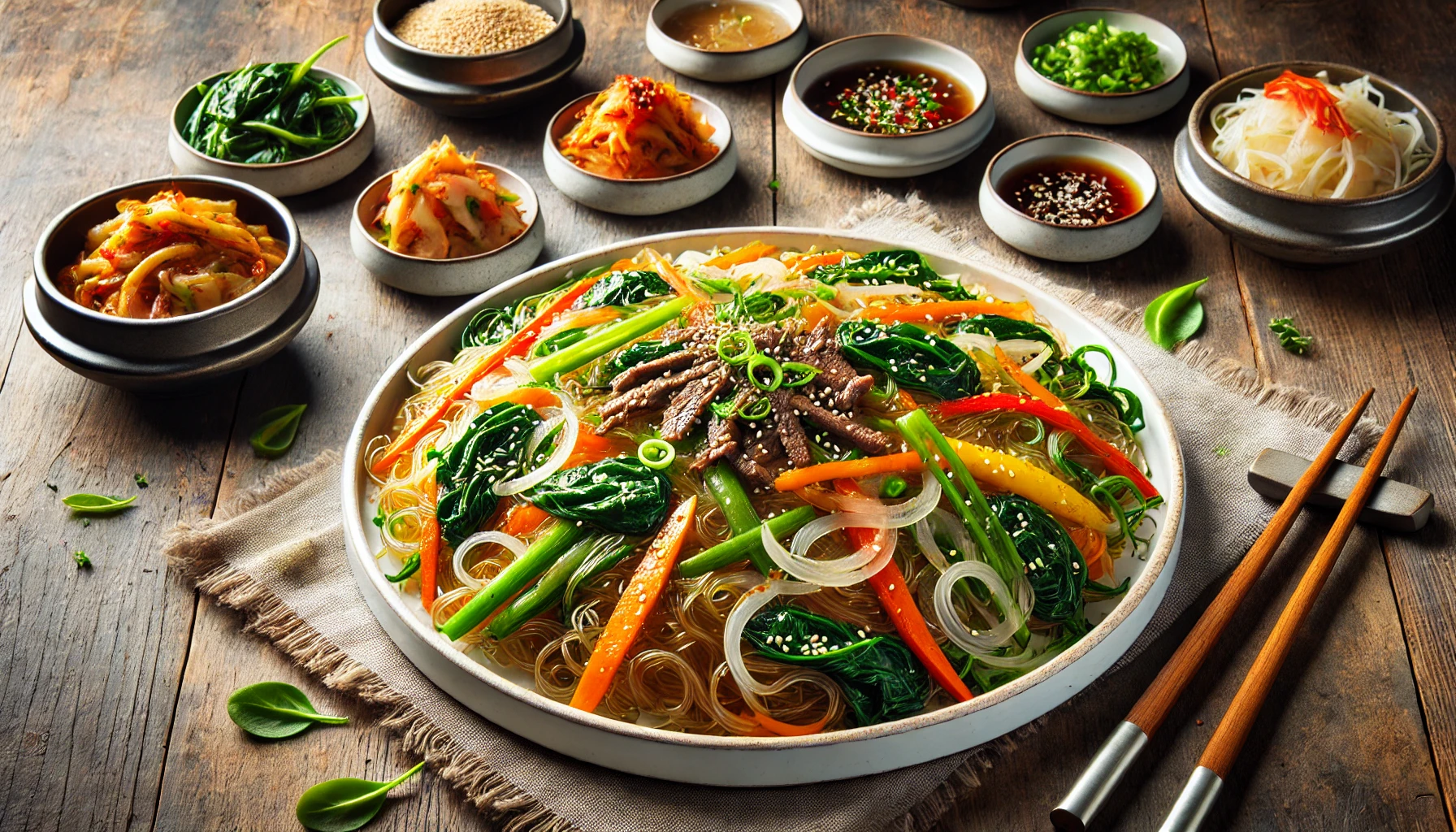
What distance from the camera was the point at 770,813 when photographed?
2811mm

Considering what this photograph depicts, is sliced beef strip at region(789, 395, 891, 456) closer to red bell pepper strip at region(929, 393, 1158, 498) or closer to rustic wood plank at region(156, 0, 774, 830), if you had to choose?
red bell pepper strip at region(929, 393, 1158, 498)

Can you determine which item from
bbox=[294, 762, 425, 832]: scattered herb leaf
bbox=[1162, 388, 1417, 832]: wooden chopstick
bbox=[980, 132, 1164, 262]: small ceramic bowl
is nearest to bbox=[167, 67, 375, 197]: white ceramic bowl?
bbox=[980, 132, 1164, 262]: small ceramic bowl

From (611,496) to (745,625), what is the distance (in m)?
0.53

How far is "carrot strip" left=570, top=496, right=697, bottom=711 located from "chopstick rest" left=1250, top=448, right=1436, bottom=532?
1955 millimetres

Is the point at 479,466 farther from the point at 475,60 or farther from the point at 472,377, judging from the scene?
the point at 475,60

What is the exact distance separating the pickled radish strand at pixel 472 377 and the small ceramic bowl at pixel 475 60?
193cm

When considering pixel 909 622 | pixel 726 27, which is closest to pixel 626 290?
pixel 909 622

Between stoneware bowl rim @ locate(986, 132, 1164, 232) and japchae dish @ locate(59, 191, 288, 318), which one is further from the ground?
japchae dish @ locate(59, 191, 288, 318)

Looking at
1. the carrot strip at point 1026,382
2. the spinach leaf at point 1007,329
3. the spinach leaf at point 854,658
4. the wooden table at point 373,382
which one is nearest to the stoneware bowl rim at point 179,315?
the wooden table at point 373,382

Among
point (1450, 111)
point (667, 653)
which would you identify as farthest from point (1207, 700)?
point (1450, 111)

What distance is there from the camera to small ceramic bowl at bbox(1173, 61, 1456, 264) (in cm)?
436

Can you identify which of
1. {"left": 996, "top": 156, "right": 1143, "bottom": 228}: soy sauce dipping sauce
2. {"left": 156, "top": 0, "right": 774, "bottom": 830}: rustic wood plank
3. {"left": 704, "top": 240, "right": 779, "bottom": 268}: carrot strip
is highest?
{"left": 704, "top": 240, "right": 779, "bottom": 268}: carrot strip

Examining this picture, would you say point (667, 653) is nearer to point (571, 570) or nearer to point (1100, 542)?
point (571, 570)

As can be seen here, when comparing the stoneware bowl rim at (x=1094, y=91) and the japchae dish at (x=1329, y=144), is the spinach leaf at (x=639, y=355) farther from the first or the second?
the stoneware bowl rim at (x=1094, y=91)
